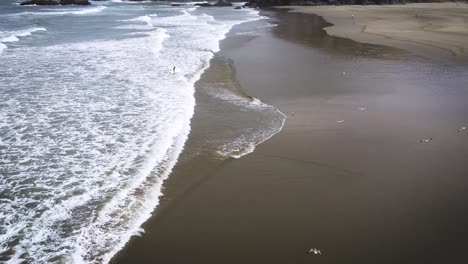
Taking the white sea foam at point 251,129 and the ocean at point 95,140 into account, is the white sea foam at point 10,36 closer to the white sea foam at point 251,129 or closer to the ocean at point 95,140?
the ocean at point 95,140

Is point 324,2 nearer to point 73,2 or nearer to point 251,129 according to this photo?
point 73,2

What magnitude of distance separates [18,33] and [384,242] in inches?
1185

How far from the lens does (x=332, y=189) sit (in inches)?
301

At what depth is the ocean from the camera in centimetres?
636

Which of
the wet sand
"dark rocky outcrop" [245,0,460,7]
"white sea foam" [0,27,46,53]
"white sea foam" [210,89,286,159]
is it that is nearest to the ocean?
"white sea foam" [210,89,286,159]

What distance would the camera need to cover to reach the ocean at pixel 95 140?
20.9 feet

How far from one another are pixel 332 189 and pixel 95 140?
17.7 ft

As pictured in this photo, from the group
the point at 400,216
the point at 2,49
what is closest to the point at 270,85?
the point at 400,216

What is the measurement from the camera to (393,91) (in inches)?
542

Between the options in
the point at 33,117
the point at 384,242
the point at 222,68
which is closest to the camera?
the point at 384,242

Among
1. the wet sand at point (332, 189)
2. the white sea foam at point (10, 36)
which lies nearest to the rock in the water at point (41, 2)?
the white sea foam at point (10, 36)

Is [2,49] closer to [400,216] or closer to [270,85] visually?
A: [270,85]

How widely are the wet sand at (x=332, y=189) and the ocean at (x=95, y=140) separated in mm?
453

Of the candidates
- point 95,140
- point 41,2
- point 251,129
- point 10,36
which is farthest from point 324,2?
point 95,140
